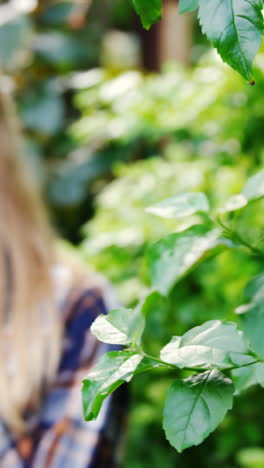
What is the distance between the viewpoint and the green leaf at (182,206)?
18.0 inches

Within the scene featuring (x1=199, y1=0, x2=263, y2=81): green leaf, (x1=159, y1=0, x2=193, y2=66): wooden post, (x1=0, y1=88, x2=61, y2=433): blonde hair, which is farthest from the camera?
(x1=159, y1=0, x2=193, y2=66): wooden post

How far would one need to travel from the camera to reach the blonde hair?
4.49 feet

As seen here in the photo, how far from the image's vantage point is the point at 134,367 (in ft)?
1.15

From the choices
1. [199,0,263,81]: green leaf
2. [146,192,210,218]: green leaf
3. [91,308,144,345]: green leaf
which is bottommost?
[91,308,144,345]: green leaf

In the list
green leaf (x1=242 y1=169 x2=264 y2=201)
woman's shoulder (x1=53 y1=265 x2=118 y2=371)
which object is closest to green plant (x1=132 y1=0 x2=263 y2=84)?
green leaf (x1=242 y1=169 x2=264 y2=201)

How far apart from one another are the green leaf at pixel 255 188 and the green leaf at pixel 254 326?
80 mm

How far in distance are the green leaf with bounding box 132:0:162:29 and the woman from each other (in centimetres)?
107

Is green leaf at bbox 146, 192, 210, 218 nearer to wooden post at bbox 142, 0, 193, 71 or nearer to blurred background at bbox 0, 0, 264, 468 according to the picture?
blurred background at bbox 0, 0, 264, 468

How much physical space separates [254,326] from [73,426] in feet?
3.21

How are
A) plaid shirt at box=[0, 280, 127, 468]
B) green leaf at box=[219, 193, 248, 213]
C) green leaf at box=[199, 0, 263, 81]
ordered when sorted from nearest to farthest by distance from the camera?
green leaf at box=[199, 0, 263, 81], green leaf at box=[219, 193, 248, 213], plaid shirt at box=[0, 280, 127, 468]

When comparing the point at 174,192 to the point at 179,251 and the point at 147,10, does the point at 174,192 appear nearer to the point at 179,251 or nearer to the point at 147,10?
the point at 179,251

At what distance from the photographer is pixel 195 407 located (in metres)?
0.36

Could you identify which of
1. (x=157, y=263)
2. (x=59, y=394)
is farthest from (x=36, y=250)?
(x=157, y=263)

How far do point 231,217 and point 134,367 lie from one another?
0.57ft
